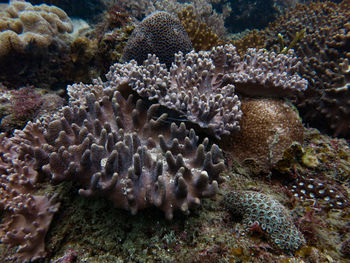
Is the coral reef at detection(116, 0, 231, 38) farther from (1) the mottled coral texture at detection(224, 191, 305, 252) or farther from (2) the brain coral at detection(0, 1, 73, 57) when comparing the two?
(1) the mottled coral texture at detection(224, 191, 305, 252)

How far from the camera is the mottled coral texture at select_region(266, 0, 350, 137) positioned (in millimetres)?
3856

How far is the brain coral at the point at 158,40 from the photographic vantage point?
13.8 ft

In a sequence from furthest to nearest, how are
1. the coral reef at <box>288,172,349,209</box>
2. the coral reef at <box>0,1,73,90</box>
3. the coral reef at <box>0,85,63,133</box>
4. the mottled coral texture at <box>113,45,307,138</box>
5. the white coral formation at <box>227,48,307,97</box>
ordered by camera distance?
the coral reef at <box>0,1,73,90</box> < the coral reef at <box>0,85,63,133</box> < the white coral formation at <box>227,48,307,97</box> < the mottled coral texture at <box>113,45,307,138</box> < the coral reef at <box>288,172,349,209</box>

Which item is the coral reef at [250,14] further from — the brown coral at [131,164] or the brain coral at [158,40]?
the brown coral at [131,164]

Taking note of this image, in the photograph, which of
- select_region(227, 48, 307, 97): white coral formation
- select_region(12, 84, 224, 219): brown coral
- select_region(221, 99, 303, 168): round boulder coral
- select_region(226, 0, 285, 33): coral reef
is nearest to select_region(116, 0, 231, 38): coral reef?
select_region(226, 0, 285, 33): coral reef

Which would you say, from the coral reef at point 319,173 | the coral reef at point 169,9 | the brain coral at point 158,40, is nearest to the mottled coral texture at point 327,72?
the coral reef at point 319,173

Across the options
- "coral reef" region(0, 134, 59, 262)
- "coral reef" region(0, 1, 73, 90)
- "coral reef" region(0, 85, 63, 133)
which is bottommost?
"coral reef" region(0, 134, 59, 262)

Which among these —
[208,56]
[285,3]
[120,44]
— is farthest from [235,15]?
[208,56]

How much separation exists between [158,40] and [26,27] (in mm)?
4588

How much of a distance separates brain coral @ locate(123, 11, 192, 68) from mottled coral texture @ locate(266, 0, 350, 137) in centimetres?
294

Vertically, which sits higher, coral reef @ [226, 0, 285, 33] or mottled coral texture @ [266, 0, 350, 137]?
coral reef @ [226, 0, 285, 33]

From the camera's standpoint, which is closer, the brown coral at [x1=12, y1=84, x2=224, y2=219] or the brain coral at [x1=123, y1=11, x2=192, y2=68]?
the brown coral at [x1=12, y1=84, x2=224, y2=219]


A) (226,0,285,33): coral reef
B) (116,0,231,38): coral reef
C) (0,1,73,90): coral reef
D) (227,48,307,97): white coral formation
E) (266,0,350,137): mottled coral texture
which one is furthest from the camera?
(226,0,285,33): coral reef

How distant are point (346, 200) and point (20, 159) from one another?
4.34 metres
